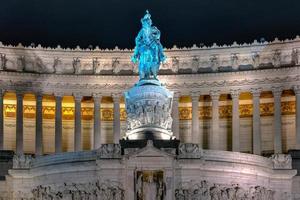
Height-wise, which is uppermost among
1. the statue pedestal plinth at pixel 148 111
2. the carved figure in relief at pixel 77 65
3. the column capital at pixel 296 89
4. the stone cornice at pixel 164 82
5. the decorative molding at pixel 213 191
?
the carved figure in relief at pixel 77 65

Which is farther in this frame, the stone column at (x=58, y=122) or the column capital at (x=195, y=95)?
the column capital at (x=195, y=95)

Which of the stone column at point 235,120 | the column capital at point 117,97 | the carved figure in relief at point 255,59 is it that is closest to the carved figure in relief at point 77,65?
the column capital at point 117,97

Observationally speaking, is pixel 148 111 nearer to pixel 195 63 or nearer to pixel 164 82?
pixel 164 82

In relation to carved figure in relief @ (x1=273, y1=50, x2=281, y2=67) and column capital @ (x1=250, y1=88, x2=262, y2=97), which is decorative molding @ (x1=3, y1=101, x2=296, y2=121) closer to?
column capital @ (x1=250, y1=88, x2=262, y2=97)

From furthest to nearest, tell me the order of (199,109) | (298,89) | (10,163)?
(199,109)
(298,89)
(10,163)

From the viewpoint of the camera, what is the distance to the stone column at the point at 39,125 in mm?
105625

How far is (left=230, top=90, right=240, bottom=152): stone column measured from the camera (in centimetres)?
10588

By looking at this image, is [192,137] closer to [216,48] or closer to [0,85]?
[216,48]

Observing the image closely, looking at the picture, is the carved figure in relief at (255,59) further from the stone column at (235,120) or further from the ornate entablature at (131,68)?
the stone column at (235,120)

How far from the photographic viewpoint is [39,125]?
107 m

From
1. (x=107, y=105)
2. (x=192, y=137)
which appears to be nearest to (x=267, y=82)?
(x=192, y=137)

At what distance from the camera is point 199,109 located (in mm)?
112812

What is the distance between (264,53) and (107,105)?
64.6 ft

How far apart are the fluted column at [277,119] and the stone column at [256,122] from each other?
1.88m
